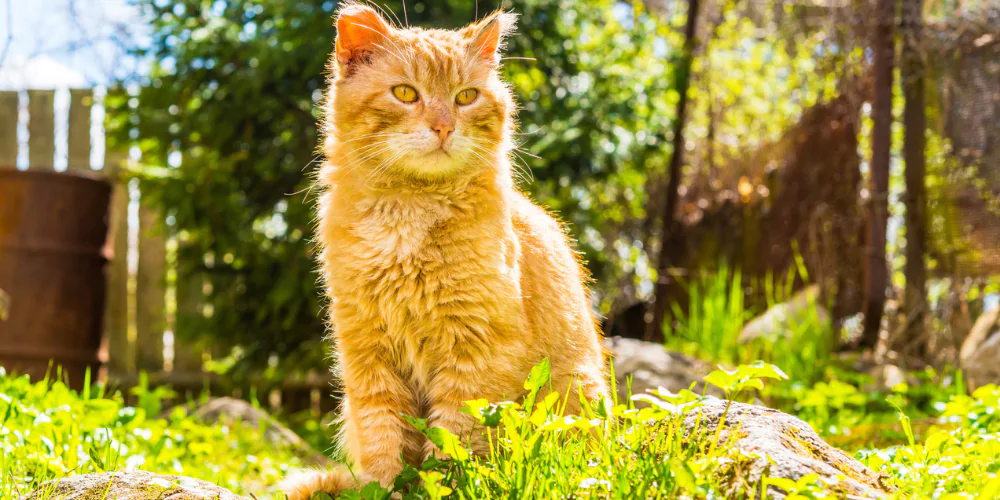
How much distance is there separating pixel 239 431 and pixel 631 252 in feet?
10.9

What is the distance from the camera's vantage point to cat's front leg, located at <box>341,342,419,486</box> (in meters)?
2.10

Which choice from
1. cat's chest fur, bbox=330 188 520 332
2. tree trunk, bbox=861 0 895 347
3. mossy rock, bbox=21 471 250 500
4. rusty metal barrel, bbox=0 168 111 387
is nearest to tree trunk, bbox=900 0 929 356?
tree trunk, bbox=861 0 895 347

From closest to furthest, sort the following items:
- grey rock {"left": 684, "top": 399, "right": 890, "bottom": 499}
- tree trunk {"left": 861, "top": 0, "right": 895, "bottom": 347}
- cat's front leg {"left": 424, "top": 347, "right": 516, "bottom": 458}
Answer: grey rock {"left": 684, "top": 399, "right": 890, "bottom": 499} → cat's front leg {"left": 424, "top": 347, "right": 516, "bottom": 458} → tree trunk {"left": 861, "top": 0, "right": 895, "bottom": 347}

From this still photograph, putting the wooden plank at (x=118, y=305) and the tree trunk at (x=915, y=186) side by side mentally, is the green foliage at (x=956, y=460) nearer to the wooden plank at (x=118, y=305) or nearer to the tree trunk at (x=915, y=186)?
the tree trunk at (x=915, y=186)

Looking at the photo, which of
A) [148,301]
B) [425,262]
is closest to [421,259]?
[425,262]

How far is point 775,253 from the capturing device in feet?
17.8

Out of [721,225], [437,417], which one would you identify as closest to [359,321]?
[437,417]

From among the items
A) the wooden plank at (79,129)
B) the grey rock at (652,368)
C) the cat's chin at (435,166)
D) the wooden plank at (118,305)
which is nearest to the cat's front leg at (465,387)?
the cat's chin at (435,166)

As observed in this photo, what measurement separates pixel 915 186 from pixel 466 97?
3.34 meters

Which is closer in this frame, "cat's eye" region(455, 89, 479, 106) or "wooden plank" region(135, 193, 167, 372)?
"cat's eye" region(455, 89, 479, 106)

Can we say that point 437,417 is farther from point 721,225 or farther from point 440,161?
point 721,225

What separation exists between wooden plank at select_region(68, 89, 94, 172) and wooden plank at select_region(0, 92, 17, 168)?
1.82ft

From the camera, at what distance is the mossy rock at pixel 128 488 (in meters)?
1.86

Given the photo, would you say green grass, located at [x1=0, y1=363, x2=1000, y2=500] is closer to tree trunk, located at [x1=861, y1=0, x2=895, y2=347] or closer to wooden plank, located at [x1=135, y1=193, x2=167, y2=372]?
tree trunk, located at [x1=861, y1=0, x2=895, y2=347]
